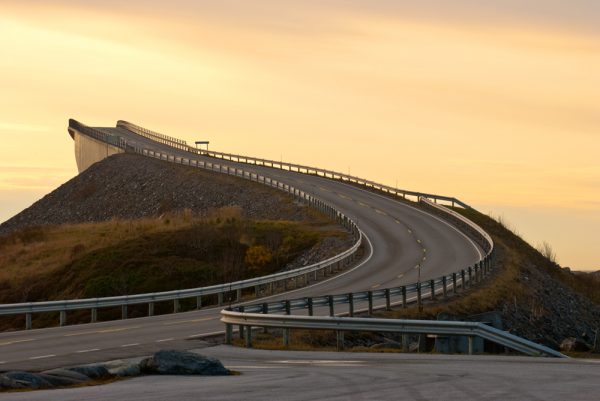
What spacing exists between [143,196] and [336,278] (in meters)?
54.5

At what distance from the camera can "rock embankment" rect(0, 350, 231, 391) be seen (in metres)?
18.7

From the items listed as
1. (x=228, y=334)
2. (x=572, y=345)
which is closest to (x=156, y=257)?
(x=572, y=345)

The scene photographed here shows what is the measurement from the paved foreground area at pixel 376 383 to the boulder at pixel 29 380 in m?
0.91

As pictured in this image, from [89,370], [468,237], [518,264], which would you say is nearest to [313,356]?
[89,370]

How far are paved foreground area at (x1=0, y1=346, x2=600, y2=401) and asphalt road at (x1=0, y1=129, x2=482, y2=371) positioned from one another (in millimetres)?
5473

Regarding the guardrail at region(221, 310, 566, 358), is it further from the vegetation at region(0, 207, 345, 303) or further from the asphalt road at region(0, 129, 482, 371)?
the vegetation at region(0, 207, 345, 303)

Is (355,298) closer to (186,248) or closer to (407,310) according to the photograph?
(407,310)

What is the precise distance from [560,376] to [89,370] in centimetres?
747

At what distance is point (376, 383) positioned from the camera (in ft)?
53.6

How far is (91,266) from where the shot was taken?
2525 inches

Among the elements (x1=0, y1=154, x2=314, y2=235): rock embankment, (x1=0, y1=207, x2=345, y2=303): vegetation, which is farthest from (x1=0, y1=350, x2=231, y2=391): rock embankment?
(x1=0, y1=154, x2=314, y2=235): rock embankment

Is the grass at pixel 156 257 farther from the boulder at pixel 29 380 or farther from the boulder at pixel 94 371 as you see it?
the boulder at pixel 29 380

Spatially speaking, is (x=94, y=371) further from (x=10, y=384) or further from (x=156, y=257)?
(x=156, y=257)

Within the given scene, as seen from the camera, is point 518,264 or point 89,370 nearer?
point 89,370
